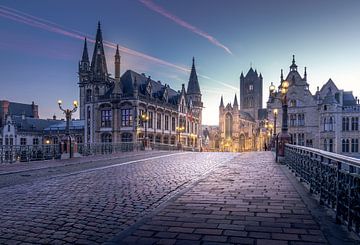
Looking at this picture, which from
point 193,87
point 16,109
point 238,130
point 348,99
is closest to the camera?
point 348,99

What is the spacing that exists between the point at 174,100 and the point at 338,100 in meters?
32.3

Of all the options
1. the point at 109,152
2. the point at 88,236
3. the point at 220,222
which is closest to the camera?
the point at 88,236

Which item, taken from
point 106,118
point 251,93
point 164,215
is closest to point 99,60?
point 106,118

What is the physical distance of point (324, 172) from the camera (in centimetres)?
600

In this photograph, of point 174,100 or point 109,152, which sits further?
point 174,100

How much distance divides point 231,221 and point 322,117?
165ft

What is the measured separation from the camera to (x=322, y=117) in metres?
48.9

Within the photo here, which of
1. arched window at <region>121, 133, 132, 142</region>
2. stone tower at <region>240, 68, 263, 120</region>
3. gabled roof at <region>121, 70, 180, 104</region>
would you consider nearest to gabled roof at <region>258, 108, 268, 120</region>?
stone tower at <region>240, 68, 263, 120</region>

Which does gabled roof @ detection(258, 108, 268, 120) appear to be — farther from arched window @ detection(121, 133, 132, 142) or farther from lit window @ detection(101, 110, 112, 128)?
lit window @ detection(101, 110, 112, 128)

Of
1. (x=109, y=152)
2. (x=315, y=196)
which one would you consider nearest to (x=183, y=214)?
(x=315, y=196)

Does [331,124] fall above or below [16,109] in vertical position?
below

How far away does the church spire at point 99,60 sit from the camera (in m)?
56.2

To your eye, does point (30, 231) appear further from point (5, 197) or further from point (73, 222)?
point (5, 197)

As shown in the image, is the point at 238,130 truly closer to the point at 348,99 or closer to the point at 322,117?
the point at 348,99
